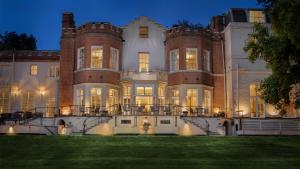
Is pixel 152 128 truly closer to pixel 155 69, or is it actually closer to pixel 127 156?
pixel 155 69

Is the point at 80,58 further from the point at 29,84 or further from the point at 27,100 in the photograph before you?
the point at 27,100

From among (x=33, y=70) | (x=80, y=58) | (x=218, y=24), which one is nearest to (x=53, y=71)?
(x=33, y=70)

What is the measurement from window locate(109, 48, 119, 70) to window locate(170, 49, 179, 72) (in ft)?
15.3

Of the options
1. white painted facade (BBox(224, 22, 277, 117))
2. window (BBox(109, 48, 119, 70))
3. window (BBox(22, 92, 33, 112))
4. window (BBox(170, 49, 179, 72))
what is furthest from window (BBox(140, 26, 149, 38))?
window (BBox(22, 92, 33, 112))

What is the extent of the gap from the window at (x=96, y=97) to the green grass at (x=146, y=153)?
11.3m

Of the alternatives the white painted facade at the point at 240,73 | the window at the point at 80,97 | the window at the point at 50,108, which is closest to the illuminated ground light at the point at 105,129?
the window at the point at 80,97

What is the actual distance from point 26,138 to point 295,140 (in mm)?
15329

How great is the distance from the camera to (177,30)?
3462 centimetres

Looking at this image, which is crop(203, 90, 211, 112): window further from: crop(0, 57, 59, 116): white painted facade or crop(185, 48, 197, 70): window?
crop(0, 57, 59, 116): white painted facade

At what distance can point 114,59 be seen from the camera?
3462 cm

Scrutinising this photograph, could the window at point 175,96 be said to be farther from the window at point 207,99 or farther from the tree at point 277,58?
the tree at point 277,58

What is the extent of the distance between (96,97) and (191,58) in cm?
865

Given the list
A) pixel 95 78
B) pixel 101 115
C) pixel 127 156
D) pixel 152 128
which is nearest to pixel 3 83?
pixel 95 78

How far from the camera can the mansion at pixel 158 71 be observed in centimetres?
3319
